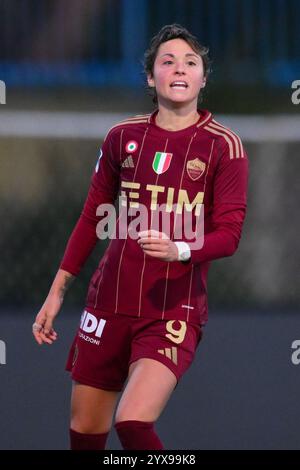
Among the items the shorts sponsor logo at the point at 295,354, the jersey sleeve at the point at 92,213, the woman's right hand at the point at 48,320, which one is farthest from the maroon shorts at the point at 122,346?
the shorts sponsor logo at the point at 295,354

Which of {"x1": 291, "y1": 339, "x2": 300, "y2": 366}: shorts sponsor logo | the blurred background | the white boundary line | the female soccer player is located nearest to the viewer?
the female soccer player

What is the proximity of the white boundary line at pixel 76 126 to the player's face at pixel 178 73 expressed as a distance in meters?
2.82

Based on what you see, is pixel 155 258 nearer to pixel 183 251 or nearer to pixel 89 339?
pixel 183 251

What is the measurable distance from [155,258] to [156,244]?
0.25m

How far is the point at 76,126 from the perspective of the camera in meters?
7.29

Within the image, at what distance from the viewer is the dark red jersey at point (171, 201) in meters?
4.29

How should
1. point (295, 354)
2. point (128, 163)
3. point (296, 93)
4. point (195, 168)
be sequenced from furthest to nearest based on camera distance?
1. point (296, 93)
2. point (295, 354)
3. point (128, 163)
4. point (195, 168)

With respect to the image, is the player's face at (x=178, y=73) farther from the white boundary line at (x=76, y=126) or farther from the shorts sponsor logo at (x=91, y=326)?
the white boundary line at (x=76, y=126)

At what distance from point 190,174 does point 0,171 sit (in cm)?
304

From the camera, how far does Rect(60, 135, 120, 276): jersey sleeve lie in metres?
4.54

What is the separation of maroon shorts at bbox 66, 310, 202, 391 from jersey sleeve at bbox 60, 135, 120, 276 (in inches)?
8.3

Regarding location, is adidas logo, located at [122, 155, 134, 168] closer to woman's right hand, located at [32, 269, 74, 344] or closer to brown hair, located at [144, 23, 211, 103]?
brown hair, located at [144, 23, 211, 103]

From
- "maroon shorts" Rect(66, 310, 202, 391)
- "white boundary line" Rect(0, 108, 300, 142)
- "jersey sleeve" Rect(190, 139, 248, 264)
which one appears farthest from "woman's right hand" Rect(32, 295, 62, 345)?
"white boundary line" Rect(0, 108, 300, 142)

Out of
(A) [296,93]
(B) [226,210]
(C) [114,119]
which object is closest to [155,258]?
(B) [226,210]
